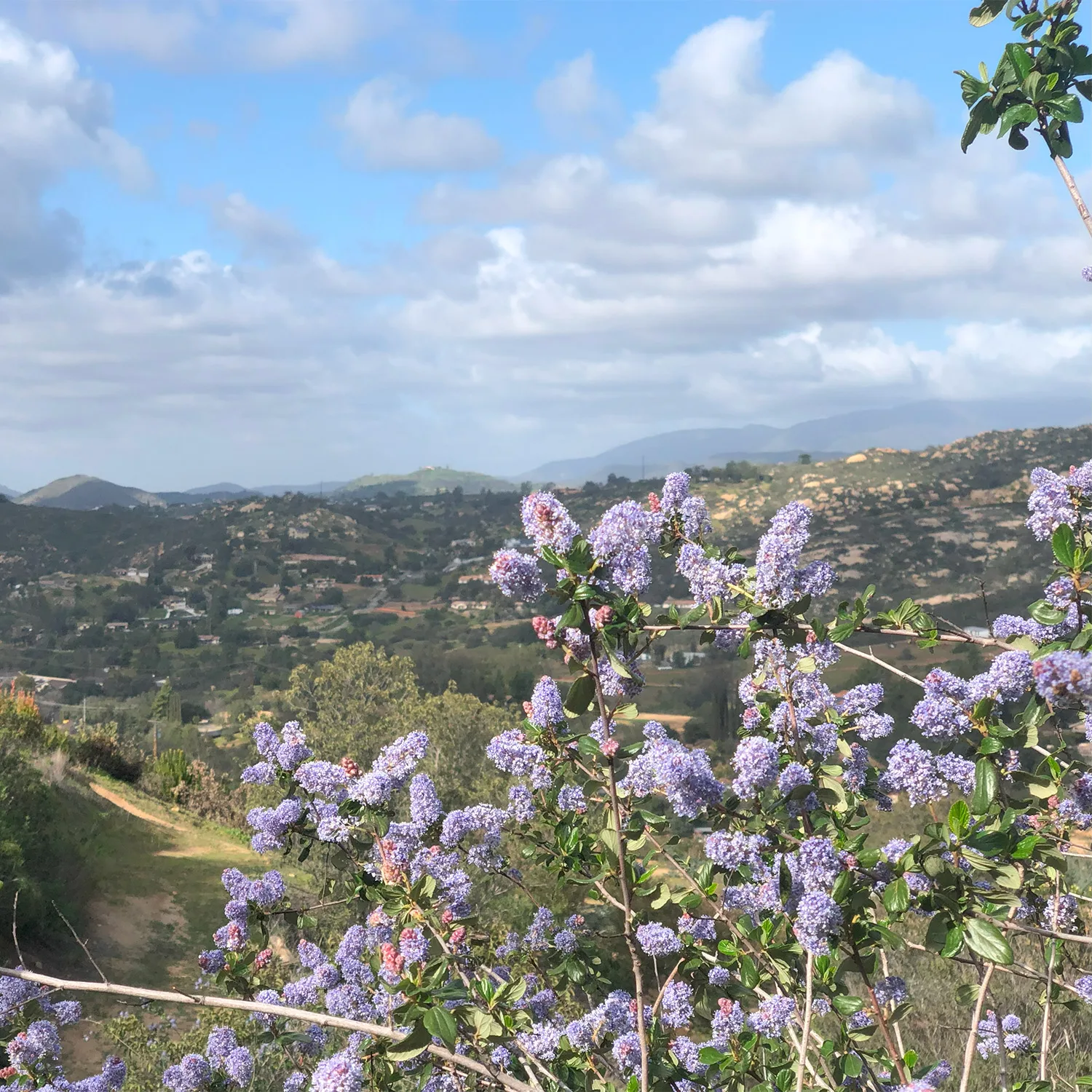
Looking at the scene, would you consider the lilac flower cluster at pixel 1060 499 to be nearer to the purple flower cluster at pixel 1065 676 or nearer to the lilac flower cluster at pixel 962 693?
the lilac flower cluster at pixel 962 693

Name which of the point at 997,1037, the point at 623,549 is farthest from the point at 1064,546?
the point at 997,1037

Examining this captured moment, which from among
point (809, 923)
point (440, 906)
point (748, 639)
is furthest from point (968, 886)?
point (440, 906)

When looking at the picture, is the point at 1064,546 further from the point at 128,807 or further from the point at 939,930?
the point at 128,807

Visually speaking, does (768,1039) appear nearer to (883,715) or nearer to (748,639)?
(883,715)

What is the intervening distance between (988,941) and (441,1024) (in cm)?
117

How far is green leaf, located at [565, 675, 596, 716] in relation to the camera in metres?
2.07

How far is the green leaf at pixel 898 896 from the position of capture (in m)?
1.82

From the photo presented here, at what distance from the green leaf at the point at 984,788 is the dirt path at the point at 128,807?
742 inches

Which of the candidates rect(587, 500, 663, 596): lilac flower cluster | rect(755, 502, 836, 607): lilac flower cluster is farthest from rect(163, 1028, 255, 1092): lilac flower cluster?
rect(755, 502, 836, 607): lilac flower cluster

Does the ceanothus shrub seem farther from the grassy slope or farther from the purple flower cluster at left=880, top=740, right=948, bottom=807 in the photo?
the grassy slope

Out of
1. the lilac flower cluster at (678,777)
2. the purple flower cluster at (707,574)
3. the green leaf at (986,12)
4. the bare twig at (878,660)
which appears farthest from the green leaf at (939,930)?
the green leaf at (986,12)

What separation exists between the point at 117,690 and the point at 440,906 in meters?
82.1

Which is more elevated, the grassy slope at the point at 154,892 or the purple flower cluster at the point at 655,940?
the purple flower cluster at the point at 655,940

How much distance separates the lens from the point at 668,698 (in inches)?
2014
